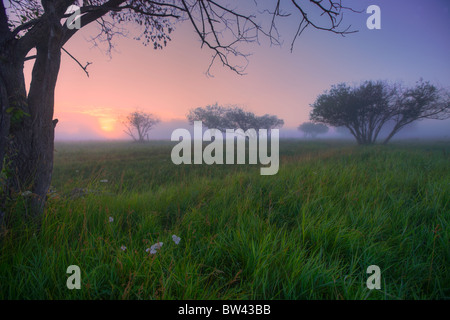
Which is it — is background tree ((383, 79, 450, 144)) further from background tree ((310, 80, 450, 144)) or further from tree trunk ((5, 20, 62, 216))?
tree trunk ((5, 20, 62, 216))

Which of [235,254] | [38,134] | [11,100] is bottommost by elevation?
[235,254]

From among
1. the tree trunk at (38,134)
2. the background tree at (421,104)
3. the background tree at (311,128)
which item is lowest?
the tree trunk at (38,134)

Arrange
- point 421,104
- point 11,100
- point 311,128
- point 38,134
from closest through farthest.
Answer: point 11,100, point 38,134, point 421,104, point 311,128

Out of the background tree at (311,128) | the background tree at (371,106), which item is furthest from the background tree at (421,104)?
A: the background tree at (311,128)

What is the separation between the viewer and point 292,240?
1878 millimetres

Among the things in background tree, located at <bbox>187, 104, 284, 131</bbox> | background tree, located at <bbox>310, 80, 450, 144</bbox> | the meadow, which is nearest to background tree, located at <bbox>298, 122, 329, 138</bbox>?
background tree, located at <bbox>187, 104, 284, 131</bbox>

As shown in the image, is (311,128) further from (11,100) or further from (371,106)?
(11,100)

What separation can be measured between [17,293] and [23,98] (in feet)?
7.66

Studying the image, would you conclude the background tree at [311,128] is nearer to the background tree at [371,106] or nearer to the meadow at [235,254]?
the background tree at [371,106]

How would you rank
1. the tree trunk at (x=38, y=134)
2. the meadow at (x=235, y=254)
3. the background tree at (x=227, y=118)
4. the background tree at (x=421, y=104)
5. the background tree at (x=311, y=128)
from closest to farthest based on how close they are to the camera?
the meadow at (x=235, y=254), the tree trunk at (x=38, y=134), the background tree at (x=421, y=104), the background tree at (x=227, y=118), the background tree at (x=311, y=128)

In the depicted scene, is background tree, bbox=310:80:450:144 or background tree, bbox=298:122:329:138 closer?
background tree, bbox=310:80:450:144

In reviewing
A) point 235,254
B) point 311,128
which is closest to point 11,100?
point 235,254

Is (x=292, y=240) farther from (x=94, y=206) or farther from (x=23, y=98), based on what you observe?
(x=23, y=98)
